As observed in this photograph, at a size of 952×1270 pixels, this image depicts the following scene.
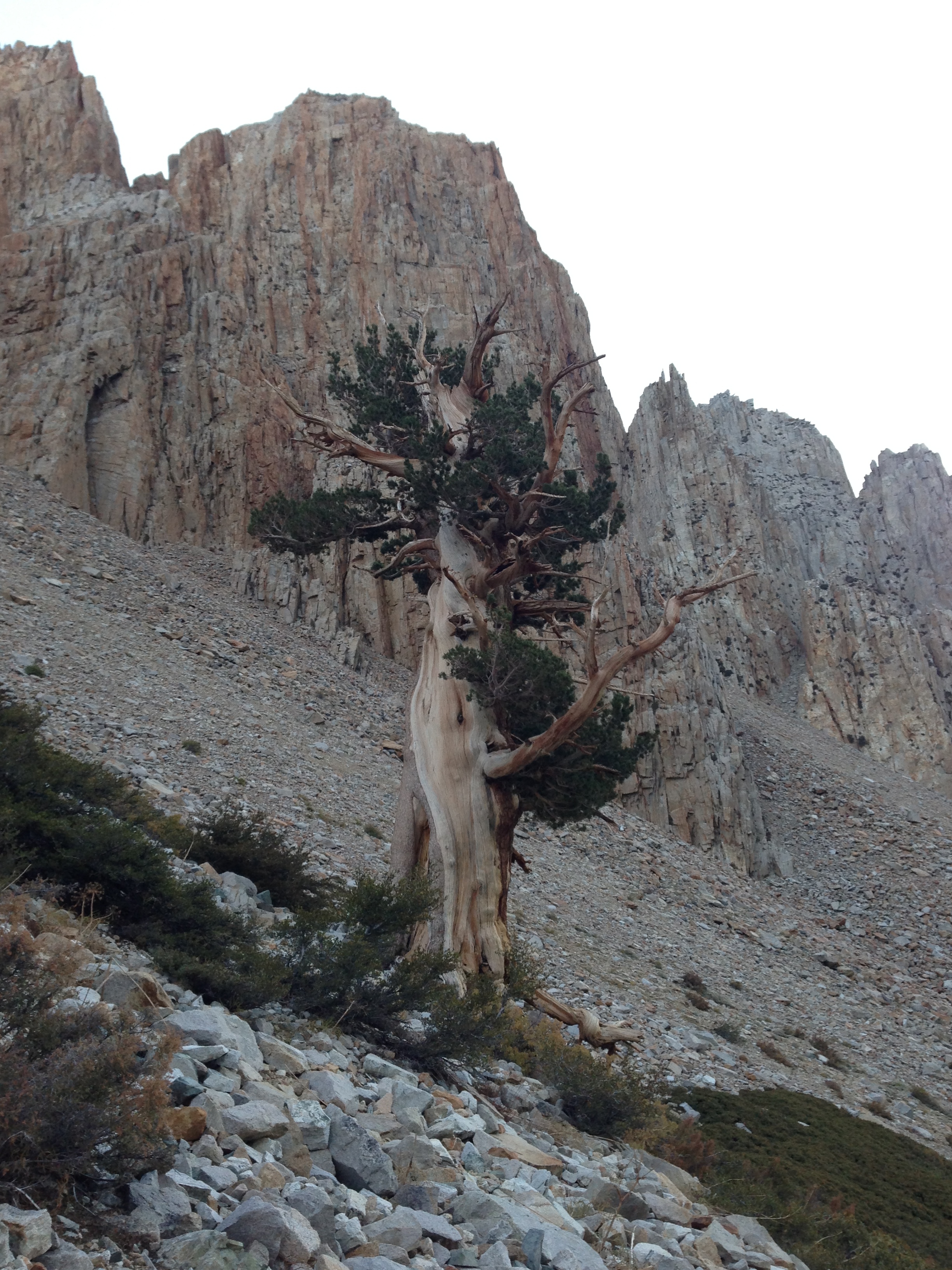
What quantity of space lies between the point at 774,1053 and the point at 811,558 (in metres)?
53.9

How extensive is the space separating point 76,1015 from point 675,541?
2362 inches

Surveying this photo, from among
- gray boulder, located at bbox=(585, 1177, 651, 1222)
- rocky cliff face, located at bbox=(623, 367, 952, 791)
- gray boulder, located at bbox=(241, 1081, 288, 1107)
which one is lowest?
gray boulder, located at bbox=(585, 1177, 651, 1222)

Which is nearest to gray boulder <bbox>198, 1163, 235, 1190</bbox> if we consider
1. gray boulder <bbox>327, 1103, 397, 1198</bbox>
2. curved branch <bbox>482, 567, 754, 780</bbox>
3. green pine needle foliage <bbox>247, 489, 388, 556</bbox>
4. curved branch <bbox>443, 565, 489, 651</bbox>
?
gray boulder <bbox>327, 1103, 397, 1198</bbox>

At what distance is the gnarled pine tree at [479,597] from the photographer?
12.4 meters

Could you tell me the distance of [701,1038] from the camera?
16.3 m

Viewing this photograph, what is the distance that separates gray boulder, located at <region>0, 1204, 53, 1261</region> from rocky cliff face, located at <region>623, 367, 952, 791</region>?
46.2 m

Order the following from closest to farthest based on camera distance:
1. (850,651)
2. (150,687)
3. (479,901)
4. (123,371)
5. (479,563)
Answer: (479,901)
(479,563)
(150,687)
(123,371)
(850,651)

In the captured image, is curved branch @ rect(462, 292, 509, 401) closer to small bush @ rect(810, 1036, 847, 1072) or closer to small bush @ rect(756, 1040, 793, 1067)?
small bush @ rect(756, 1040, 793, 1067)

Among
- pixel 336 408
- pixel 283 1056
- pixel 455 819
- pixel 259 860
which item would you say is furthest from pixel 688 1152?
pixel 336 408

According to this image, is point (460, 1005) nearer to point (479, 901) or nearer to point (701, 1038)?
point (479, 901)

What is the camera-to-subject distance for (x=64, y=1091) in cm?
376

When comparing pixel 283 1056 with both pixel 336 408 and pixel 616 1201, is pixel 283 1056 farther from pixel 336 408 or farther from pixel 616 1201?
pixel 336 408

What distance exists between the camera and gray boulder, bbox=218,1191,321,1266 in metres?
3.72

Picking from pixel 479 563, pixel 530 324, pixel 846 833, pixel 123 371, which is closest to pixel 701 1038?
pixel 479 563
